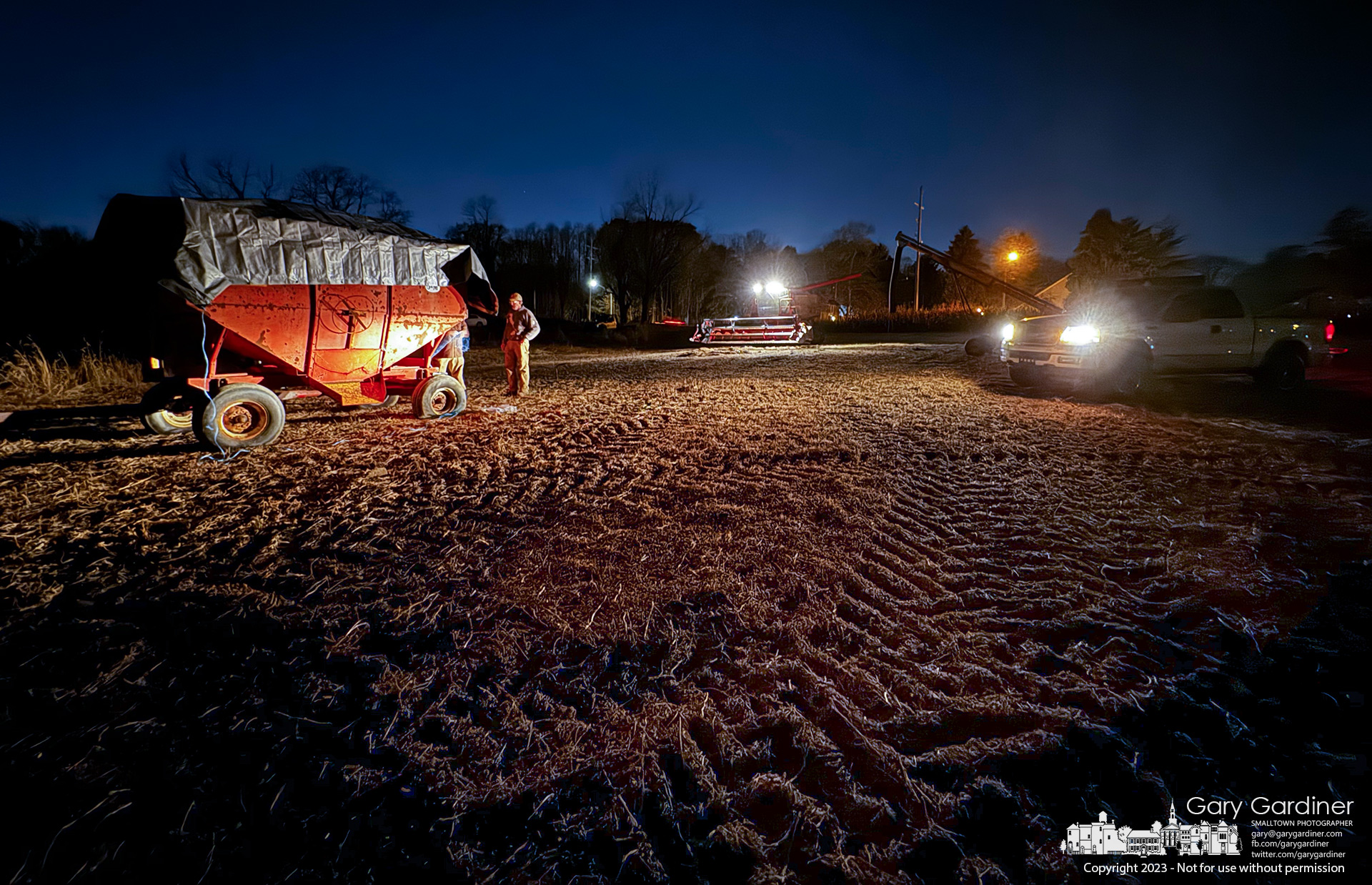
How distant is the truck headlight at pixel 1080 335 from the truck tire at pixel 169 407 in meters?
11.8

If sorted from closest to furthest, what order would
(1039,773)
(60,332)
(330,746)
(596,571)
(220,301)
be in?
(1039,773)
(330,746)
(596,571)
(220,301)
(60,332)

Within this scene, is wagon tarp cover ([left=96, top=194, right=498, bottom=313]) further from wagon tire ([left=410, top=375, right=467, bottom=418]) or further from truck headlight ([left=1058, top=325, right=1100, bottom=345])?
truck headlight ([left=1058, top=325, right=1100, bottom=345])

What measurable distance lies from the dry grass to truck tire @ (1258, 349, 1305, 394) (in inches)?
793

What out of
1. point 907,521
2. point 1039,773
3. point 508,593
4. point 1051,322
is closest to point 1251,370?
point 1051,322

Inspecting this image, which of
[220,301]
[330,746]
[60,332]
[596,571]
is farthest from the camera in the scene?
[60,332]

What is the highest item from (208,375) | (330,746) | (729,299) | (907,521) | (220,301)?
(729,299)

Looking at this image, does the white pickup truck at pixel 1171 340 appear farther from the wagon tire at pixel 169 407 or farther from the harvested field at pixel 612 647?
the wagon tire at pixel 169 407

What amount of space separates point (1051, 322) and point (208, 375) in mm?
11906

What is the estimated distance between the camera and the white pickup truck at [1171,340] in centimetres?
870

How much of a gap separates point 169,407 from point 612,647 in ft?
21.9

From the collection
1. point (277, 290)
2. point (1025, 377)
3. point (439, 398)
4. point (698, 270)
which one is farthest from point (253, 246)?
point (698, 270)

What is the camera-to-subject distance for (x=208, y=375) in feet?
18.6

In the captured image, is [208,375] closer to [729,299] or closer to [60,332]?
[60,332]

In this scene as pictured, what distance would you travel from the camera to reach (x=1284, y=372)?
9.26 meters
